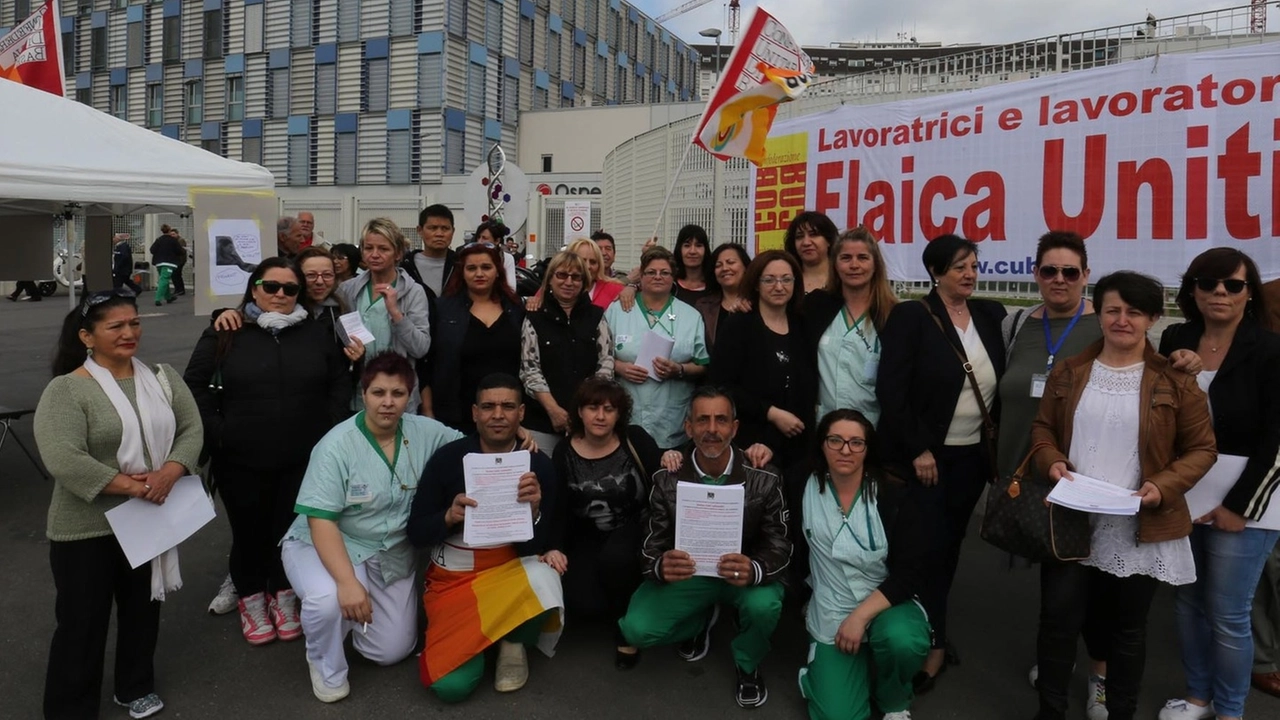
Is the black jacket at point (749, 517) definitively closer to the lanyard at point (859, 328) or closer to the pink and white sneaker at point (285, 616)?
the lanyard at point (859, 328)

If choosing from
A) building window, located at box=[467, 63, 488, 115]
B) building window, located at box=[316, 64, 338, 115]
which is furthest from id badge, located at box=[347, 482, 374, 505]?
building window, located at box=[316, 64, 338, 115]

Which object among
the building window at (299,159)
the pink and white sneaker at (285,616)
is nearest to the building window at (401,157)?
the building window at (299,159)

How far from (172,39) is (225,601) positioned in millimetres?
38984

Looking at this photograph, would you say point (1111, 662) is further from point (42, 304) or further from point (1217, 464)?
point (42, 304)

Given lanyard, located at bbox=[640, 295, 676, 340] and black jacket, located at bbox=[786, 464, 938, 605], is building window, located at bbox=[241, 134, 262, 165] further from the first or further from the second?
black jacket, located at bbox=[786, 464, 938, 605]

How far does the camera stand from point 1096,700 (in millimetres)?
3467

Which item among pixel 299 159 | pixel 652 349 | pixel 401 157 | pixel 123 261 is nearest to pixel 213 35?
pixel 299 159

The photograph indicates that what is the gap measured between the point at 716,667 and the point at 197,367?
2751 mm

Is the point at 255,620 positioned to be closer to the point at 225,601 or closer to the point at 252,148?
the point at 225,601

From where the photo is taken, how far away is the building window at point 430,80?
104 feet

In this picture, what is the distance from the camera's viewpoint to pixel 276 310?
4090mm

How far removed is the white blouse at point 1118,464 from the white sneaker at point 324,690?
293 cm

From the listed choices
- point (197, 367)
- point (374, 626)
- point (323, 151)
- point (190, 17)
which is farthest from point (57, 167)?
point (190, 17)

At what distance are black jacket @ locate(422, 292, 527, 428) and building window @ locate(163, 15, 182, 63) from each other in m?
38.2
